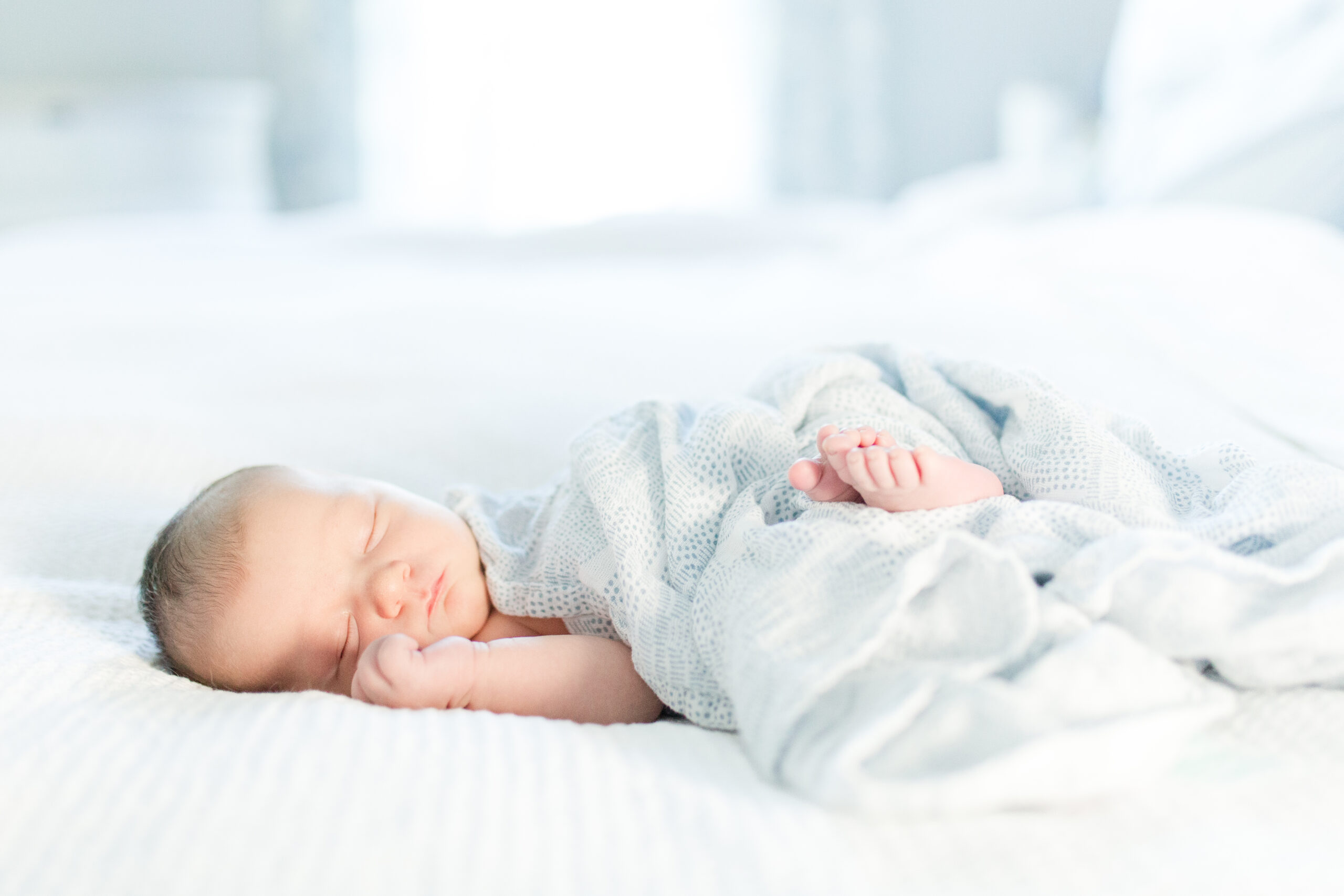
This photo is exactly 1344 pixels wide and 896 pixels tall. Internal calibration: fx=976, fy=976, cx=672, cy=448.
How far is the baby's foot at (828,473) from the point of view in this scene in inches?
23.5

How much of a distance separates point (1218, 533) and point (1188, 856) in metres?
0.22

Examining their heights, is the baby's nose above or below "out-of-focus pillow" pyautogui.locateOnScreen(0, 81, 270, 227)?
below

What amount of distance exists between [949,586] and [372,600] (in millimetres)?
433

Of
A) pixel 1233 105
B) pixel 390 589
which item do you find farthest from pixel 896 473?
pixel 1233 105

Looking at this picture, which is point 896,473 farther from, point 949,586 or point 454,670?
point 454,670

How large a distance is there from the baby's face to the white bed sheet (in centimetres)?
7

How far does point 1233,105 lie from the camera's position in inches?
58.3

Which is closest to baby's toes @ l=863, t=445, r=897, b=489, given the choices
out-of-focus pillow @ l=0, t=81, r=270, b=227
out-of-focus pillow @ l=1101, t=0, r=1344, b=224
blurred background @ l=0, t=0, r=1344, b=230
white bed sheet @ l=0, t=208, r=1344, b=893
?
white bed sheet @ l=0, t=208, r=1344, b=893

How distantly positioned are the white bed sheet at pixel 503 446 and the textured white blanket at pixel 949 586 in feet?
0.09

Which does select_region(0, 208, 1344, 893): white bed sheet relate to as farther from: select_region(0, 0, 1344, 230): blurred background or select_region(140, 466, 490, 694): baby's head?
select_region(0, 0, 1344, 230): blurred background

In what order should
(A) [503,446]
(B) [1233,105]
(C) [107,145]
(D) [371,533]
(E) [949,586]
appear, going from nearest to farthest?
(E) [949,586], (D) [371,533], (A) [503,446], (B) [1233,105], (C) [107,145]

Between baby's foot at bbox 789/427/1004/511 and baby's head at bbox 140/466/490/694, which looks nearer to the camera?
baby's foot at bbox 789/427/1004/511

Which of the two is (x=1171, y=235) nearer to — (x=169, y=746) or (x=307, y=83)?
(x=169, y=746)

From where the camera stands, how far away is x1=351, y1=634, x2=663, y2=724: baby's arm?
2.07 ft
